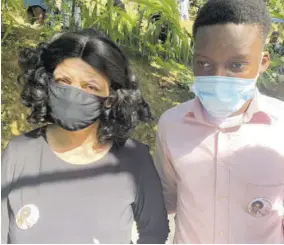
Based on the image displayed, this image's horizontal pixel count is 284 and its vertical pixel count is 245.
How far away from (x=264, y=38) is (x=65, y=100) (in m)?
0.66

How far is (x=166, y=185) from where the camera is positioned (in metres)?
1.38

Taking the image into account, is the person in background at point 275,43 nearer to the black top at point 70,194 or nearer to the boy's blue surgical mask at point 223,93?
the boy's blue surgical mask at point 223,93

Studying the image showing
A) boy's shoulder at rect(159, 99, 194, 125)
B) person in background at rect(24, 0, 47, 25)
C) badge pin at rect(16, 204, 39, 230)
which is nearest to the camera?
badge pin at rect(16, 204, 39, 230)

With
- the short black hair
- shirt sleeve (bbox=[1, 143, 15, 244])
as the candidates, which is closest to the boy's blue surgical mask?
the short black hair

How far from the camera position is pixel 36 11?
2.68m

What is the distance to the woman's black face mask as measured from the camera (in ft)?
3.92

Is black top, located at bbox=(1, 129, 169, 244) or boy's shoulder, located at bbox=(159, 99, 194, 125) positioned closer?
black top, located at bbox=(1, 129, 169, 244)

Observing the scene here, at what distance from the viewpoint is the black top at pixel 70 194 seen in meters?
1.14

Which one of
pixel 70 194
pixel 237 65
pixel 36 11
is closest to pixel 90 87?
pixel 70 194

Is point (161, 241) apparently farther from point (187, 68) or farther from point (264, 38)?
point (187, 68)

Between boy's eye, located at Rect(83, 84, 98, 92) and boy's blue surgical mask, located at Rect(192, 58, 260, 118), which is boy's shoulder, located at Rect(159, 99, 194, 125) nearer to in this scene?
boy's blue surgical mask, located at Rect(192, 58, 260, 118)

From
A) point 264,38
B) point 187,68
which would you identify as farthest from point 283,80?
point 264,38

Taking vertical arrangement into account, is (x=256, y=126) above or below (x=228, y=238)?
above

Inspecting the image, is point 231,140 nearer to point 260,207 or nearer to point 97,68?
point 260,207
